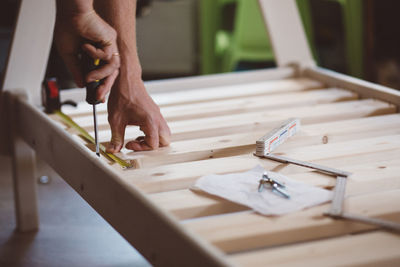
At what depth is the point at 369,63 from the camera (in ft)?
11.8

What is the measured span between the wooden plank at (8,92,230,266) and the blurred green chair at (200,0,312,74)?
216 centimetres

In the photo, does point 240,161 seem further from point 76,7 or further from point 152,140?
point 76,7

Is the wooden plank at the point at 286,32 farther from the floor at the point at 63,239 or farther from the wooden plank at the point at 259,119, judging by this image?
the floor at the point at 63,239

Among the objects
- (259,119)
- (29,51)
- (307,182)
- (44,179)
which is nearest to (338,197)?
(307,182)

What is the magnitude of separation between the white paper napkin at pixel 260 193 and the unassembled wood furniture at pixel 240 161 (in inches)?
0.9

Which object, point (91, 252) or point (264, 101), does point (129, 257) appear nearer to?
point (91, 252)

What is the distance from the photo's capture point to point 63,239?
1885mm

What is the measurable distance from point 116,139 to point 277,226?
636mm

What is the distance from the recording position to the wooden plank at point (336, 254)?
84cm

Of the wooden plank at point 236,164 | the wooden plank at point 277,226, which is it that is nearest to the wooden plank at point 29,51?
the wooden plank at point 236,164

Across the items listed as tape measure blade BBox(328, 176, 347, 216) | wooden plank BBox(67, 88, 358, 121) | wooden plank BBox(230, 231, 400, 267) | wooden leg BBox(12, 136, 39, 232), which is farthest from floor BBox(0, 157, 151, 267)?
wooden plank BBox(230, 231, 400, 267)

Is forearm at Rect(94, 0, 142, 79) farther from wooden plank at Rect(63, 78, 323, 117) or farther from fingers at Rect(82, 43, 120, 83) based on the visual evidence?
wooden plank at Rect(63, 78, 323, 117)

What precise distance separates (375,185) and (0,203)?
153 cm

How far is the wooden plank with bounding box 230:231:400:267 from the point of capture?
84cm
